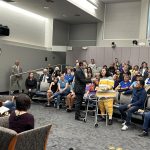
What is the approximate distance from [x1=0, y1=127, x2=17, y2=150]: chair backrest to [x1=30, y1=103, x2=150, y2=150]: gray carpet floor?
1.86m

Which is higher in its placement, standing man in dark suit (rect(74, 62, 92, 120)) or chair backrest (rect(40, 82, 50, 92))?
standing man in dark suit (rect(74, 62, 92, 120))

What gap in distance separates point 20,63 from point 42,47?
2.05m

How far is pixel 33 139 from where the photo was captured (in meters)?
2.71

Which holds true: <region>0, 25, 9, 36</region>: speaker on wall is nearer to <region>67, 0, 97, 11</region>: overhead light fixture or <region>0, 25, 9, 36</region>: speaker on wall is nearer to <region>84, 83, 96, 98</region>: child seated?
<region>67, 0, 97, 11</region>: overhead light fixture

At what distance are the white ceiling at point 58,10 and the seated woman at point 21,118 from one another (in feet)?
25.8

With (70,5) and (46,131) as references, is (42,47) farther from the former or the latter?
(46,131)

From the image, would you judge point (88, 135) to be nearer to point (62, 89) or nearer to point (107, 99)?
point (107, 99)

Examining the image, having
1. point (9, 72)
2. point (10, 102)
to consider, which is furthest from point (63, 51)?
point (10, 102)

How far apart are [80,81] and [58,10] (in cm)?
611

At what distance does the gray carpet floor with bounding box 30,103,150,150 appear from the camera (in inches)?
180

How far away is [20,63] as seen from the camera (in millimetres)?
11914

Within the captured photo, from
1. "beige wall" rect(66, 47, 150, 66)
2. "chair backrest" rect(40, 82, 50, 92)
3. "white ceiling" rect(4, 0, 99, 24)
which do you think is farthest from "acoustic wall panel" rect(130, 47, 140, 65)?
"chair backrest" rect(40, 82, 50, 92)

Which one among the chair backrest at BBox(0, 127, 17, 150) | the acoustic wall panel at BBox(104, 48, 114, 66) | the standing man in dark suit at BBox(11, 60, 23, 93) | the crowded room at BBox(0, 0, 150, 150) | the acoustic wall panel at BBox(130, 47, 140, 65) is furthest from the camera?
the acoustic wall panel at BBox(104, 48, 114, 66)

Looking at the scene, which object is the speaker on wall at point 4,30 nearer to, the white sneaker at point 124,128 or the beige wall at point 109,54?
the beige wall at point 109,54
